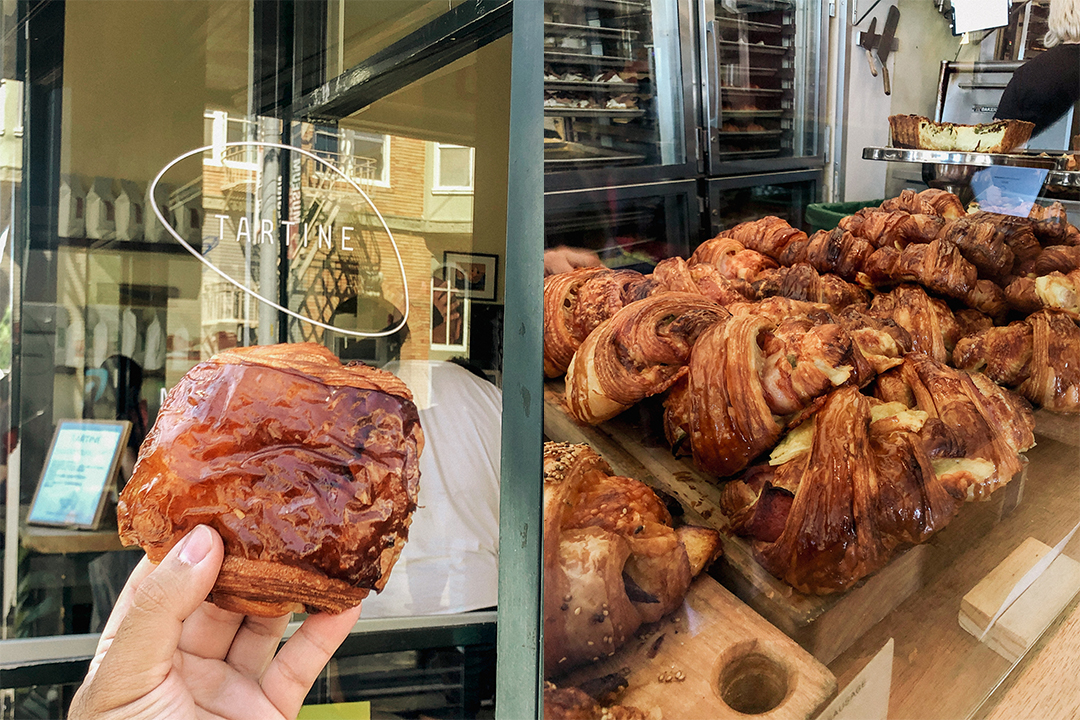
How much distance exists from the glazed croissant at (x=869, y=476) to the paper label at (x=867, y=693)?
9 cm

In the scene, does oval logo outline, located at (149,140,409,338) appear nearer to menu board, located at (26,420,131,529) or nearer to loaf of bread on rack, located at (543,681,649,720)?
menu board, located at (26,420,131,529)

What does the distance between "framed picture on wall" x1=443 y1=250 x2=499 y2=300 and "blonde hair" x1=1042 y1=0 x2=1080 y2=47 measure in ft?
2.01

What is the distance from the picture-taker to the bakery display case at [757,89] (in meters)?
0.59

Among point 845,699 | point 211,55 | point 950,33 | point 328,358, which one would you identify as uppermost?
point 211,55

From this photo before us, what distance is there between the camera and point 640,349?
0.56 metres

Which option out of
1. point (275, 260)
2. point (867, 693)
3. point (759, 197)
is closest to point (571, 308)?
point (759, 197)

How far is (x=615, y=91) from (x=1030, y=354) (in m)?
0.44

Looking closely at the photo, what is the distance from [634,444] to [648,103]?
13.3 inches

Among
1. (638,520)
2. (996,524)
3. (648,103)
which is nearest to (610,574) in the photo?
(638,520)

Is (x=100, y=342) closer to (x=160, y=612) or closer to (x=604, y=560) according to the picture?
(x=160, y=612)

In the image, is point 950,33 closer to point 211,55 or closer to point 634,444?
point 634,444

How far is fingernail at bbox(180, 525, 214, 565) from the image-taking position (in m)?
0.54

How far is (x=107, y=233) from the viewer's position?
43.4 inches

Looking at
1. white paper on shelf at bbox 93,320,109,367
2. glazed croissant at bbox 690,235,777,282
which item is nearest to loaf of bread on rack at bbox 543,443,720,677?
glazed croissant at bbox 690,235,777,282
